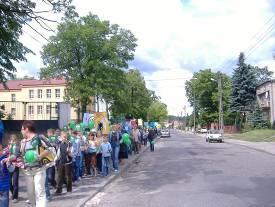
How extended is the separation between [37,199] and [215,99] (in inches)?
3771

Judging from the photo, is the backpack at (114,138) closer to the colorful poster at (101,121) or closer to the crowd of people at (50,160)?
the crowd of people at (50,160)

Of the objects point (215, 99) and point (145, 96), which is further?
point (215, 99)

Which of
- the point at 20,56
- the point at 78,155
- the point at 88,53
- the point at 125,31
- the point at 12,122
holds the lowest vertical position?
the point at 78,155

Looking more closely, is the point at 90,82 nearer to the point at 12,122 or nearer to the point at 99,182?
the point at 12,122

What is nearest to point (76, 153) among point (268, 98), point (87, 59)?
point (87, 59)

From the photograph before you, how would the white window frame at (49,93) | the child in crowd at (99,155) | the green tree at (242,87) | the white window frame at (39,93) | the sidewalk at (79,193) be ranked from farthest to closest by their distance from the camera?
1. the white window frame at (39,93)
2. the white window frame at (49,93)
3. the green tree at (242,87)
4. the child in crowd at (99,155)
5. the sidewalk at (79,193)

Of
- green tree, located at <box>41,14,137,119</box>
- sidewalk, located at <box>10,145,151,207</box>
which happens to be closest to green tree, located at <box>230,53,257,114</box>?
green tree, located at <box>41,14,137,119</box>

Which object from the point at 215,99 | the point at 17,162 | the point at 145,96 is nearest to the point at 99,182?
the point at 17,162

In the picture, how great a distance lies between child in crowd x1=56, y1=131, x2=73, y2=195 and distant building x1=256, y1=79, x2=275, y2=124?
60.6 m

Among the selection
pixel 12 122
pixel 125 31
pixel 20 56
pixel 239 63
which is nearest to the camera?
pixel 20 56

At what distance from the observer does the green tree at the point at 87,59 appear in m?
33.6

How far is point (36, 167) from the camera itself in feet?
26.3

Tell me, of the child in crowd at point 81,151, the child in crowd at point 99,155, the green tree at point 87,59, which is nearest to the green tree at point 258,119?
the green tree at point 87,59

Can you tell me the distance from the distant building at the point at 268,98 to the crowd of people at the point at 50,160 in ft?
173
